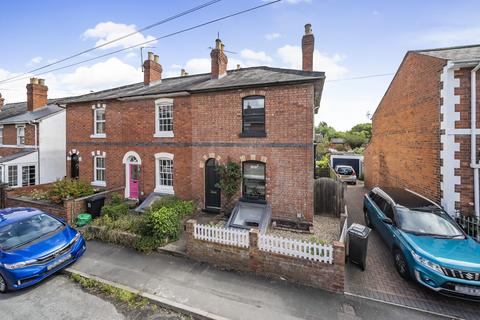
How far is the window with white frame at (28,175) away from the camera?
16.6 meters

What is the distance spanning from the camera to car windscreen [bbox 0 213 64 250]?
627 centimetres

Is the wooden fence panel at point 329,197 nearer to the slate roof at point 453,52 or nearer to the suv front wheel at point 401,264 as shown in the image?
the suv front wheel at point 401,264

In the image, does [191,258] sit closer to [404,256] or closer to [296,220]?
[296,220]

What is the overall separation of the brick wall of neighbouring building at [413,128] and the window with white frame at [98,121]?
17.2 metres

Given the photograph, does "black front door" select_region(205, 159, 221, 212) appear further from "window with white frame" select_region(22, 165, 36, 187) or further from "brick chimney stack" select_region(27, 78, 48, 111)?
Result: "brick chimney stack" select_region(27, 78, 48, 111)

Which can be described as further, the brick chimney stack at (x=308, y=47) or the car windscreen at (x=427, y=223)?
the brick chimney stack at (x=308, y=47)

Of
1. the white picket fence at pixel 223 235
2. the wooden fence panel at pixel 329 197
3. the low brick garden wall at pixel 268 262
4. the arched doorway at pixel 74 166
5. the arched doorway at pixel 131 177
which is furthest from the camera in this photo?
the arched doorway at pixel 74 166

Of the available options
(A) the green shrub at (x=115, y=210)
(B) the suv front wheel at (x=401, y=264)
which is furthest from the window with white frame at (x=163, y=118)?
(B) the suv front wheel at (x=401, y=264)

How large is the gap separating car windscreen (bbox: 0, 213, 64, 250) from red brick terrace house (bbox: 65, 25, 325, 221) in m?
5.06

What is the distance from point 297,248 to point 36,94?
82.0ft

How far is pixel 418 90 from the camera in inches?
407

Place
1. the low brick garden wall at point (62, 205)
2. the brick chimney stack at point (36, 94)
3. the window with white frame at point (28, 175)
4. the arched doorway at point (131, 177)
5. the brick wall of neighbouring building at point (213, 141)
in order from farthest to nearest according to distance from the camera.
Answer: the brick chimney stack at point (36, 94) → the window with white frame at point (28, 175) → the arched doorway at point (131, 177) → the low brick garden wall at point (62, 205) → the brick wall of neighbouring building at point (213, 141)

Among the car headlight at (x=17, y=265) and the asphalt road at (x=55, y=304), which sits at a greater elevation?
the car headlight at (x=17, y=265)

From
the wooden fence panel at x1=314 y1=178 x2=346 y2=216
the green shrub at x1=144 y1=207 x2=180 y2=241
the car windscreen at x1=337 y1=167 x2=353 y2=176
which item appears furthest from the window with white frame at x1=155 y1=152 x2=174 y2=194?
the car windscreen at x1=337 y1=167 x2=353 y2=176
